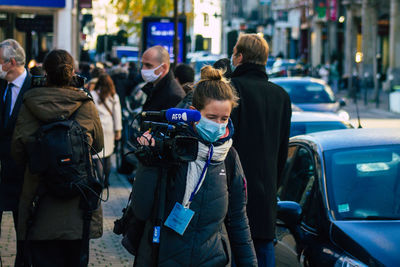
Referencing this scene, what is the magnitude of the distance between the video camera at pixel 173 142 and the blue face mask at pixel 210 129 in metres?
0.09

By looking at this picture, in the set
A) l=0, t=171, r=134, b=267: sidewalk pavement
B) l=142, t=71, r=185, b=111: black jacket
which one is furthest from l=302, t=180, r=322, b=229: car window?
l=0, t=171, r=134, b=267: sidewalk pavement

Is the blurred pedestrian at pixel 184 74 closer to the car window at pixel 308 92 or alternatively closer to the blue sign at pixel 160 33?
the car window at pixel 308 92

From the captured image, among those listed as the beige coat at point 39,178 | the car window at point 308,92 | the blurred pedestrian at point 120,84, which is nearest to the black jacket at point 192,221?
the beige coat at point 39,178

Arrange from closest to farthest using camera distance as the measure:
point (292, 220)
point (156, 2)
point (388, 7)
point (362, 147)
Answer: point (292, 220) → point (362, 147) → point (156, 2) → point (388, 7)

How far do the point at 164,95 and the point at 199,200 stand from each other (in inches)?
123

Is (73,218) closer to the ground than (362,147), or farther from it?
closer to the ground

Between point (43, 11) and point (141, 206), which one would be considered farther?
point (43, 11)

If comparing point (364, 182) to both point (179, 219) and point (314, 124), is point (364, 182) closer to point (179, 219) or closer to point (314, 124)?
point (179, 219)

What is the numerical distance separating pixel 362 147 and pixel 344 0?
2025 inches

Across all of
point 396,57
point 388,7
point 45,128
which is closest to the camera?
point 45,128

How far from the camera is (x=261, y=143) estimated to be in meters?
5.24

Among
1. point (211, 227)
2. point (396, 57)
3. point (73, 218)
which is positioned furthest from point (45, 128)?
point (396, 57)

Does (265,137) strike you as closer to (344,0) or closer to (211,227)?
(211,227)

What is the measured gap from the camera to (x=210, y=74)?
421cm
